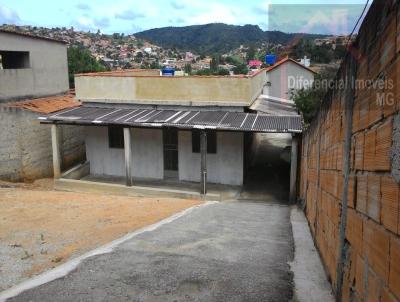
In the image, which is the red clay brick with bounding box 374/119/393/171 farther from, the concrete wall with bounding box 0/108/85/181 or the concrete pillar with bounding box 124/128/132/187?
the concrete wall with bounding box 0/108/85/181

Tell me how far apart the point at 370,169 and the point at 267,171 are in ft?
48.3

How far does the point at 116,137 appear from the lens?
1708cm

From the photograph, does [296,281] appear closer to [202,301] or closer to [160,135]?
[202,301]

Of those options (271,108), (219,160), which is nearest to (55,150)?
(219,160)

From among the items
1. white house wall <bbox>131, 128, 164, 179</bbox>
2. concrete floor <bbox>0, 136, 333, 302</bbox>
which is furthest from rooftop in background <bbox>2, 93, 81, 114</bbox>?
concrete floor <bbox>0, 136, 333, 302</bbox>

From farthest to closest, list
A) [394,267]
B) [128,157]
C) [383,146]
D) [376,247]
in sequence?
[128,157], [376,247], [383,146], [394,267]

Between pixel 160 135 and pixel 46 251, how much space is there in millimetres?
9215

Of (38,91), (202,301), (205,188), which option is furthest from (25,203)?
(202,301)

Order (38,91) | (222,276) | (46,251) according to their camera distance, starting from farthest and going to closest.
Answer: (38,91)
(46,251)
(222,276)

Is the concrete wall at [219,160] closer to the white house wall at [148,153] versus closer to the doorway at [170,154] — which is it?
the doorway at [170,154]

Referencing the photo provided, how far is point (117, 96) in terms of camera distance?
16.8 metres

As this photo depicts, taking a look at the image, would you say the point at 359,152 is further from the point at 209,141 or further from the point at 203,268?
the point at 209,141

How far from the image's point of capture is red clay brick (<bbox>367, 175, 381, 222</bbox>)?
256cm

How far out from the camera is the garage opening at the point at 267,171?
14.6 metres
